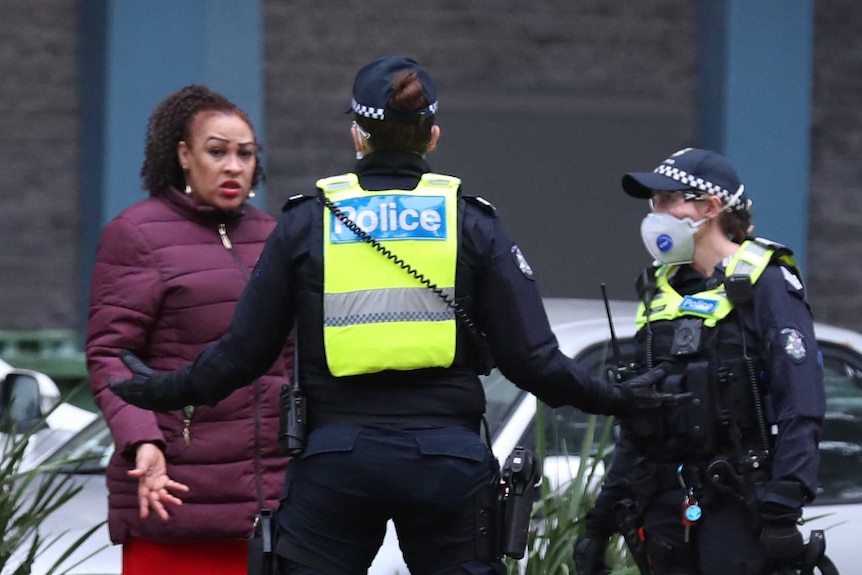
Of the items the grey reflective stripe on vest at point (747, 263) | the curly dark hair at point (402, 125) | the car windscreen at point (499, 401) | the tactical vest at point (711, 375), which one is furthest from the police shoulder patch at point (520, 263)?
the car windscreen at point (499, 401)

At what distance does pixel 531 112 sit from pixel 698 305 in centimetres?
585

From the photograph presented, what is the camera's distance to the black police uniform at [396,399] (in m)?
3.50

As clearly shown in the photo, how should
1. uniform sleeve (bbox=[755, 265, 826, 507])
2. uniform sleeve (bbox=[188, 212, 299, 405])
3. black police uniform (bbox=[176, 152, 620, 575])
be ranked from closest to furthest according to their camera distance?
black police uniform (bbox=[176, 152, 620, 575])
uniform sleeve (bbox=[188, 212, 299, 405])
uniform sleeve (bbox=[755, 265, 826, 507])

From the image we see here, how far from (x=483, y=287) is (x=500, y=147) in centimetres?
629

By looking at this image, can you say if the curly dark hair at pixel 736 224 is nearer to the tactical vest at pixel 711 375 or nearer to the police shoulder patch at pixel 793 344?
the tactical vest at pixel 711 375

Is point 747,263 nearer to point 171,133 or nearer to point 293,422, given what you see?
point 293,422

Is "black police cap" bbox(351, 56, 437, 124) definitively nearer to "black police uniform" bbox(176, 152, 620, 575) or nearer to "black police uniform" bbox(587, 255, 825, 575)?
"black police uniform" bbox(176, 152, 620, 575)

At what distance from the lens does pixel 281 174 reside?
9656mm

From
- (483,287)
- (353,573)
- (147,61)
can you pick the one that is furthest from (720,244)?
(147,61)

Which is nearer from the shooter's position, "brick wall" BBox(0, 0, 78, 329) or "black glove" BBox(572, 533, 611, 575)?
"black glove" BBox(572, 533, 611, 575)

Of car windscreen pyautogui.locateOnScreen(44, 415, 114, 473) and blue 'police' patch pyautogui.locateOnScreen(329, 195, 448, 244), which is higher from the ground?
blue 'police' patch pyautogui.locateOnScreen(329, 195, 448, 244)

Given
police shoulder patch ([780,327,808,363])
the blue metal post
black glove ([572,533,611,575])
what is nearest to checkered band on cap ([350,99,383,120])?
police shoulder patch ([780,327,808,363])

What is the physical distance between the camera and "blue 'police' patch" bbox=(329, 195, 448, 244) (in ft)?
11.6

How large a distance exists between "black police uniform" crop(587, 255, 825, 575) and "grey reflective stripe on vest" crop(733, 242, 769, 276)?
0.12 feet
